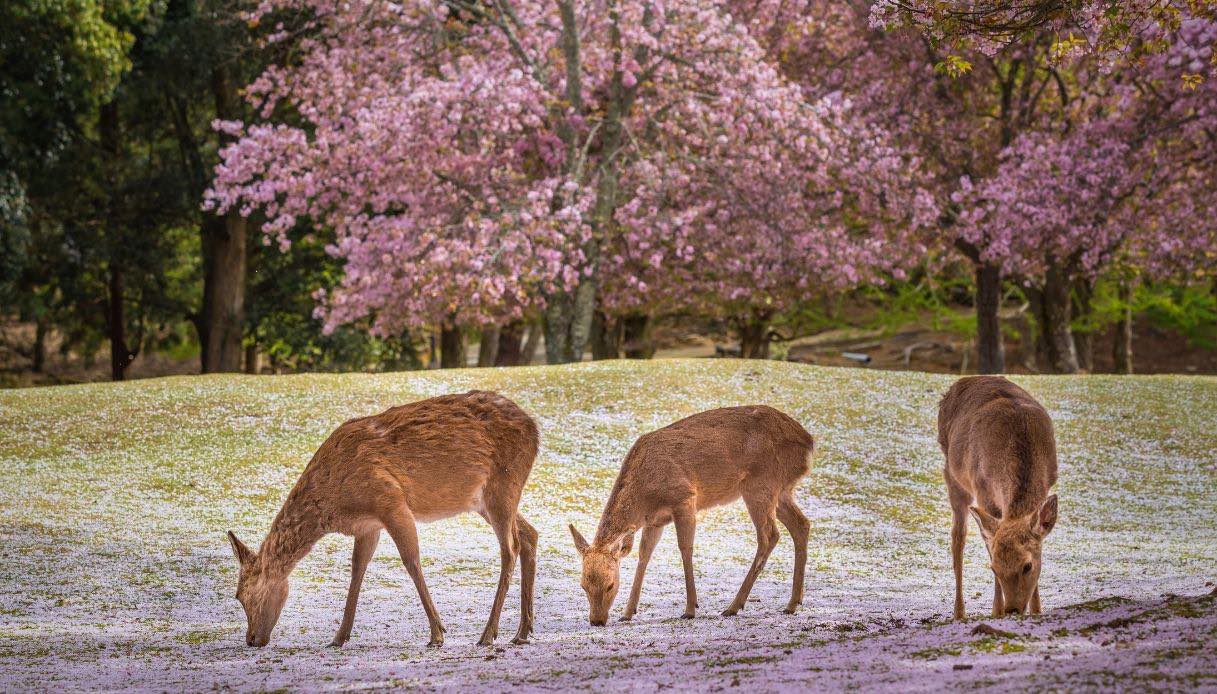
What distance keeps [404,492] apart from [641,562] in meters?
2.10

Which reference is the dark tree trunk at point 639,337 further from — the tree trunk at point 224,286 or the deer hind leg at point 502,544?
the deer hind leg at point 502,544

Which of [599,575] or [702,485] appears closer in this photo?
[599,575]

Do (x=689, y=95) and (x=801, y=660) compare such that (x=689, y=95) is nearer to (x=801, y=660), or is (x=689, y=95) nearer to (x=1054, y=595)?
(x=1054, y=595)

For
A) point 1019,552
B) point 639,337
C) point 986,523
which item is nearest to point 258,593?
point 986,523

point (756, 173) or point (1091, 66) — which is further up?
point (1091, 66)

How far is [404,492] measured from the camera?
8.20m

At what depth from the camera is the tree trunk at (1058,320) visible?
2845 cm

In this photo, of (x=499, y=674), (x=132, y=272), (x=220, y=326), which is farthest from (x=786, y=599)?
(x=132, y=272)

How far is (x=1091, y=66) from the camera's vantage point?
90.8ft

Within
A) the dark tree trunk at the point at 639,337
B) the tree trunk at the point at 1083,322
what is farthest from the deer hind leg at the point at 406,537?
the tree trunk at the point at 1083,322

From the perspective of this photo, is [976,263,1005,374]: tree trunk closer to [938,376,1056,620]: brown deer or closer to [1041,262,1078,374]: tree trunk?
[1041,262,1078,374]: tree trunk

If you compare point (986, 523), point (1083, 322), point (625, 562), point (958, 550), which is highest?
point (1083, 322)

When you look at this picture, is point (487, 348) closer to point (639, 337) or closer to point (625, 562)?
point (639, 337)

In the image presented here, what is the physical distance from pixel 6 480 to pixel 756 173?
49.2 feet
